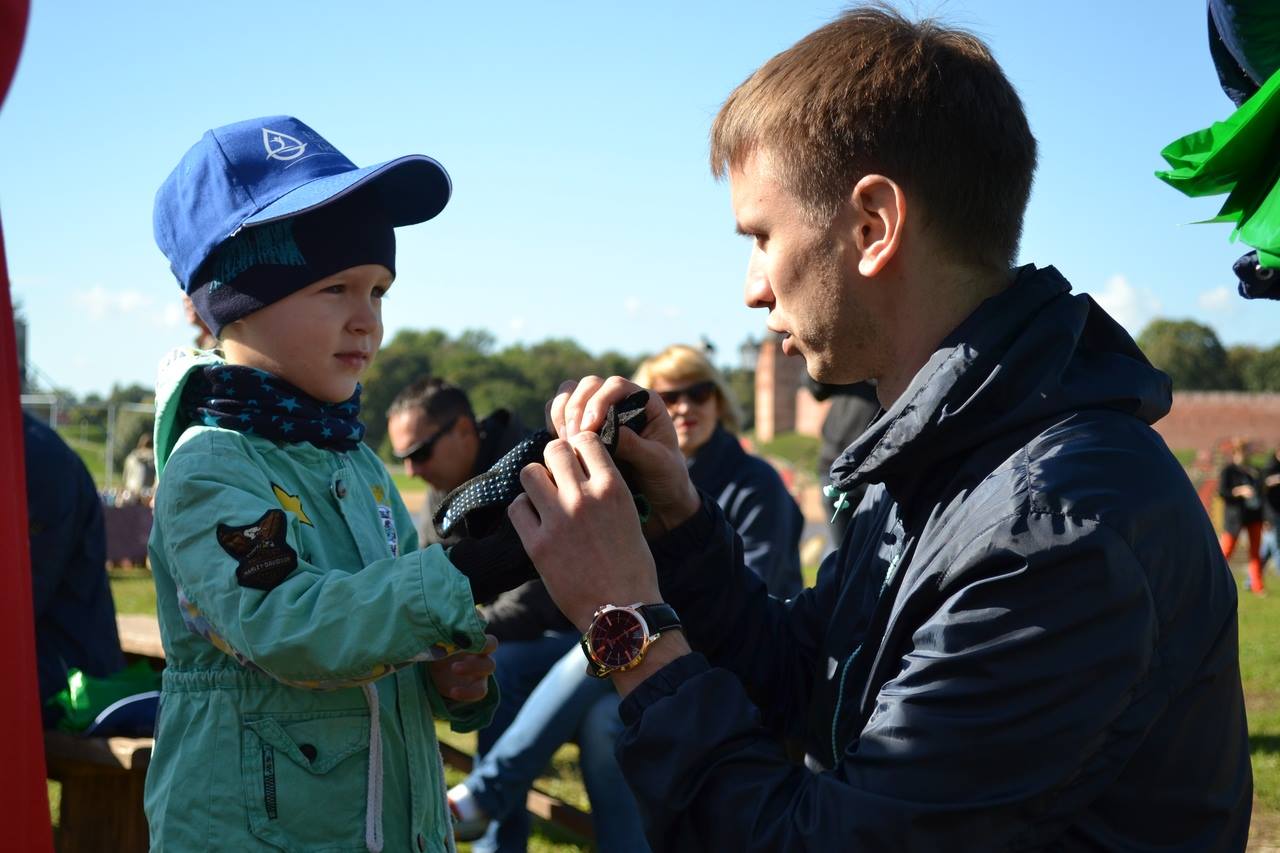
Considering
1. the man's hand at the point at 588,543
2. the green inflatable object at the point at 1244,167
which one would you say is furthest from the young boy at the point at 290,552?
the green inflatable object at the point at 1244,167

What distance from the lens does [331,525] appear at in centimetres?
225

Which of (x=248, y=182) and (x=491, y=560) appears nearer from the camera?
(x=491, y=560)

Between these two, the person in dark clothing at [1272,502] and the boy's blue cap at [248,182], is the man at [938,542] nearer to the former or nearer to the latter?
the boy's blue cap at [248,182]

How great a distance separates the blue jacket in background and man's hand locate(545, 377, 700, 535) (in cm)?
280

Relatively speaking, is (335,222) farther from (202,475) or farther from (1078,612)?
(1078,612)

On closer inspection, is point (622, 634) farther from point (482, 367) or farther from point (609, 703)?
point (482, 367)

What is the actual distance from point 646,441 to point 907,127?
710 mm

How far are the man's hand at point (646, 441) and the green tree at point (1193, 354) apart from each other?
3619 inches

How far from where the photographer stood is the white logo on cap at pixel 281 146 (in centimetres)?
228

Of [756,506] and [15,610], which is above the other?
[15,610]

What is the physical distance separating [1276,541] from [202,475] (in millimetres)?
18767

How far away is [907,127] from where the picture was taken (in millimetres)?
1767

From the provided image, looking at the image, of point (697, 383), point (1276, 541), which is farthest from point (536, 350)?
point (697, 383)

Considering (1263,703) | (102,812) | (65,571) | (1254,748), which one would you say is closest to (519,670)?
(102,812)
